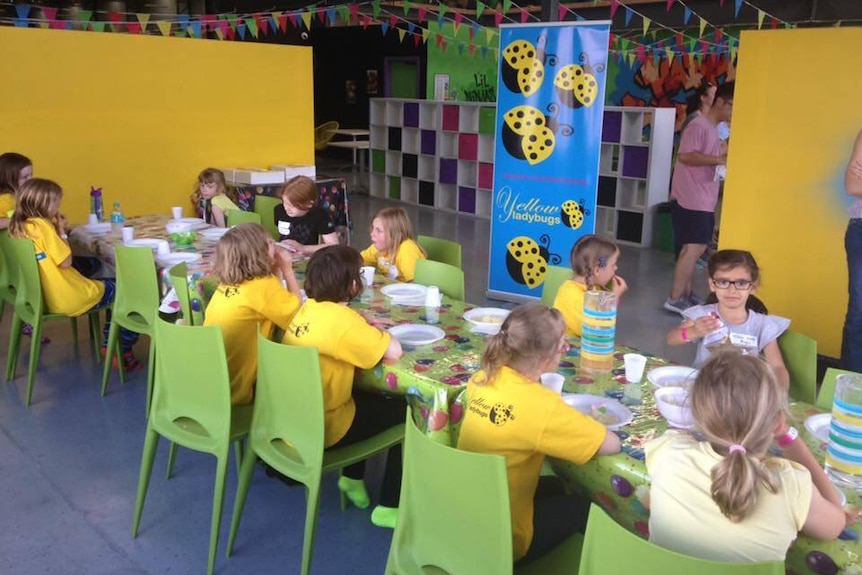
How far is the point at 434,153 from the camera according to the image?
11.1 m

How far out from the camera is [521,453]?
2.04m

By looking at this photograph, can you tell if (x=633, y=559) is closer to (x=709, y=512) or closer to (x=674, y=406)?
(x=709, y=512)


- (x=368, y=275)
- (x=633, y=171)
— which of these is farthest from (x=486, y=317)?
(x=633, y=171)

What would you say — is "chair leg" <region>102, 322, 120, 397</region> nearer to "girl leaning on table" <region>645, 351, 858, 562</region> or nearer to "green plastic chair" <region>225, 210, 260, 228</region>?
"green plastic chair" <region>225, 210, 260, 228</region>

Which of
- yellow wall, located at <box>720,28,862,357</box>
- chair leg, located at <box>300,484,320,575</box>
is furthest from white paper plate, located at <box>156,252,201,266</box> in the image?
yellow wall, located at <box>720,28,862,357</box>

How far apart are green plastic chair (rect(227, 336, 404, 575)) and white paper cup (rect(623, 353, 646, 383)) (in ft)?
2.98

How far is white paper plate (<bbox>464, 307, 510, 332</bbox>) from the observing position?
119 inches

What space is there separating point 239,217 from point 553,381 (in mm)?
3334

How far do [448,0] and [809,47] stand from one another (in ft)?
26.9

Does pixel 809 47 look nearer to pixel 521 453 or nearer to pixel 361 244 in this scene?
pixel 521 453

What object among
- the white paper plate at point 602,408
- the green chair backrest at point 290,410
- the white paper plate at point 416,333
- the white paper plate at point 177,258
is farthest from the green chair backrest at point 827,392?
the white paper plate at point 177,258

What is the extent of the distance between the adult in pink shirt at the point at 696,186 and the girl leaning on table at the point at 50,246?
170 inches

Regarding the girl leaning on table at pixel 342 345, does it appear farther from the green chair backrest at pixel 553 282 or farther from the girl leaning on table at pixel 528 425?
the green chair backrest at pixel 553 282

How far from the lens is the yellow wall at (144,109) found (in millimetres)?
5902
